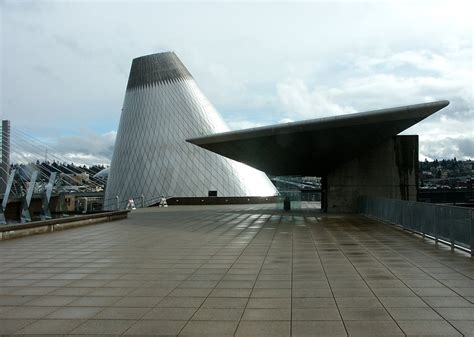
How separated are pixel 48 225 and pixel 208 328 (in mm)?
11227

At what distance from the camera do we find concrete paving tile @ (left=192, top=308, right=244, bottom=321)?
4849 millimetres

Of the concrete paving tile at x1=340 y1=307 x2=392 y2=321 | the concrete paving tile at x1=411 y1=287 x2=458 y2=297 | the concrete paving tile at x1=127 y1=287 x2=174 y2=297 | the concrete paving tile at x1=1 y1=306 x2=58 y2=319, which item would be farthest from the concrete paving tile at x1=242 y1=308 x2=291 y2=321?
the concrete paving tile at x1=1 y1=306 x2=58 y2=319

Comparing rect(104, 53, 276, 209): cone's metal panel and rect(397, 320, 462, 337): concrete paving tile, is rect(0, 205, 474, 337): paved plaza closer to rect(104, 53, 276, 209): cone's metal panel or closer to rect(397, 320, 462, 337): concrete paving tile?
rect(397, 320, 462, 337): concrete paving tile

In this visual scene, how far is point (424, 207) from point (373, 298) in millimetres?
7082

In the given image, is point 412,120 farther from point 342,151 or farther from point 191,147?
point 191,147

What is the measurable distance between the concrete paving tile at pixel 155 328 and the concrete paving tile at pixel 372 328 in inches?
67.2

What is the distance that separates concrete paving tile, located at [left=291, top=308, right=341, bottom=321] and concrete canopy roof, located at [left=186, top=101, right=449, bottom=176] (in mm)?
12354

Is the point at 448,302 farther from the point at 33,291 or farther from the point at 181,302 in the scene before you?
the point at 33,291

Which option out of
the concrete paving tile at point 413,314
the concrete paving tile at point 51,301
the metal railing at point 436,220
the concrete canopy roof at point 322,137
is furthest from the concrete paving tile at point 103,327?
the concrete canopy roof at point 322,137

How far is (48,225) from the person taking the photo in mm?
14203

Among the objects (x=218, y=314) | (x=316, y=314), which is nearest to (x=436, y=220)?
(x=316, y=314)

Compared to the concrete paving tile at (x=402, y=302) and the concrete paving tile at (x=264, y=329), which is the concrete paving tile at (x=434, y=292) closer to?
the concrete paving tile at (x=402, y=302)

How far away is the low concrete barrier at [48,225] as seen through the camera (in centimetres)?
1227

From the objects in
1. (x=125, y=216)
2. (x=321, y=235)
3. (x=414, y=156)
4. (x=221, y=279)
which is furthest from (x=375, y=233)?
(x=125, y=216)
